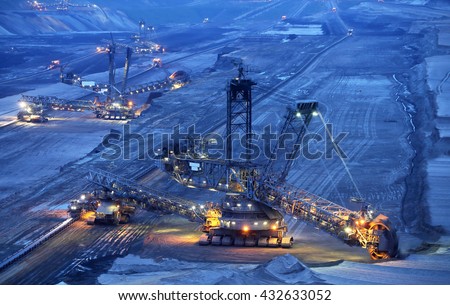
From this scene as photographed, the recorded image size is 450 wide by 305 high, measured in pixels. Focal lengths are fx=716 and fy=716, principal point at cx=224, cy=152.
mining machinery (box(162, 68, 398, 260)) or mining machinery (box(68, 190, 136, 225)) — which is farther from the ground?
mining machinery (box(162, 68, 398, 260))

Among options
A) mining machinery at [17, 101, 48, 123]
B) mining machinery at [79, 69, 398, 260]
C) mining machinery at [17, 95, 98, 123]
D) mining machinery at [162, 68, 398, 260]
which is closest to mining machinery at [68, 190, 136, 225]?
mining machinery at [79, 69, 398, 260]

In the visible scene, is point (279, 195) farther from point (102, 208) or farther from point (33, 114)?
point (33, 114)

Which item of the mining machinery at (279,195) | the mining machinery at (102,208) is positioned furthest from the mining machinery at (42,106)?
the mining machinery at (279,195)

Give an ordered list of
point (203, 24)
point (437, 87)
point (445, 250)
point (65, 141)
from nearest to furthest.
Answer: point (445, 250) → point (65, 141) → point (437, 87) → point (203, 24)

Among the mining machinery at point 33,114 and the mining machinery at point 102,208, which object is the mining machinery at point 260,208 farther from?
the mining machinery at point 33,114

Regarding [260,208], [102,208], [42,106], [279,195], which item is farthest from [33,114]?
[279,195]

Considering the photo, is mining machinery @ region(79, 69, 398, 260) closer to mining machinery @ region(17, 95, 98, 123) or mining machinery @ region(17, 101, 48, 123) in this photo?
mining machinery @ region(17, 101, 48, 123)

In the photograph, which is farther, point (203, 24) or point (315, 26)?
point (203, 24)

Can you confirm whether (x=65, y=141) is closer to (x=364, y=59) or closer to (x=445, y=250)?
(x=445, y=250)

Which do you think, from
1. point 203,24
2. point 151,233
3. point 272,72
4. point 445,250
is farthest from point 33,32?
point 445,250

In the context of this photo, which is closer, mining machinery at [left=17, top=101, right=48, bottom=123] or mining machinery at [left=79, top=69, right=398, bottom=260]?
mining machinery at [left=79, top=69, right=398, bottom=260]

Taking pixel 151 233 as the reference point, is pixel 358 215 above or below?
above
